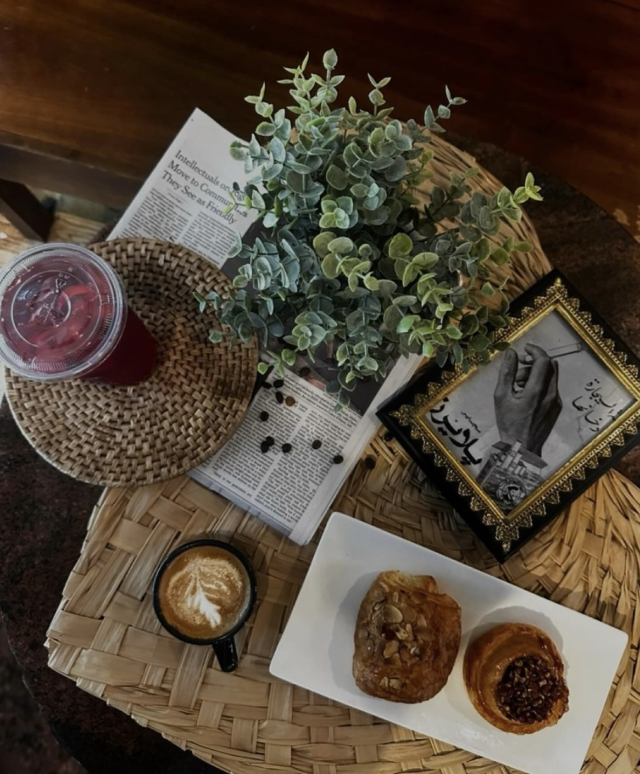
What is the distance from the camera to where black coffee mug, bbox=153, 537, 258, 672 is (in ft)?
2.66

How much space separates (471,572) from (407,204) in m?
0.47

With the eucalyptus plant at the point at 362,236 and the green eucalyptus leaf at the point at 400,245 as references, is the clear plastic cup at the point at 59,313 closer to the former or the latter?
the eucalyptus plant at the point at 362,236

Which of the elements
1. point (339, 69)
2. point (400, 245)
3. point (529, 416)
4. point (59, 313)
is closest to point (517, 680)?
point (529, 416)

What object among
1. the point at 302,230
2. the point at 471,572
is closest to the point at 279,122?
the point at 302,230

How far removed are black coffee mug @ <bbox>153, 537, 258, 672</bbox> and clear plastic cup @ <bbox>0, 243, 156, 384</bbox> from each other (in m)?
0.26

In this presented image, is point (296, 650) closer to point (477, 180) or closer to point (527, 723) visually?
point (527, 723)

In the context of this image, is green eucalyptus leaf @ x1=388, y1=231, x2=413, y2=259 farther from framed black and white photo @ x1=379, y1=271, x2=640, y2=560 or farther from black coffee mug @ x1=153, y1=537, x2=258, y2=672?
black coffee mug @ x1=153, y1=537, x2=258, y2=672

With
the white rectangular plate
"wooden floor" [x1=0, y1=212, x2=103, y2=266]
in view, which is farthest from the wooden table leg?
the white rectangular plate

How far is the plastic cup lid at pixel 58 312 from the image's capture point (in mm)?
688

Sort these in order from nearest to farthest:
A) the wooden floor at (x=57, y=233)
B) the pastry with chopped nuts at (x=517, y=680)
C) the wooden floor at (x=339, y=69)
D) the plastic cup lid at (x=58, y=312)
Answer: the plastic cup lid at (x=58, y=312) → the pastry with chopped nuts at (x=517, y=680) → the wooden floor at (x=339, y=69) → the wooden floor at (x=57, y=233)

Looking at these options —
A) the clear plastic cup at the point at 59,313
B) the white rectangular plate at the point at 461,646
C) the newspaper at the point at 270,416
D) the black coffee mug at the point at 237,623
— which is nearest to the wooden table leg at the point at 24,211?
the newspaper at the point at 270,416

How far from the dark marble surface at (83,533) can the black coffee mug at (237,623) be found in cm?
39

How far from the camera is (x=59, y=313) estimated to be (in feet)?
2.29

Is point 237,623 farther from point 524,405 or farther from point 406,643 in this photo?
point 524,405
